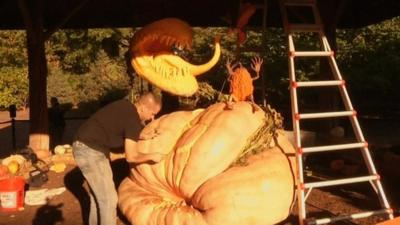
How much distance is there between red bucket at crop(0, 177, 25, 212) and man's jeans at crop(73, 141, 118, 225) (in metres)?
2.30

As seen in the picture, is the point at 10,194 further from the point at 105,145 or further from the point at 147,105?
the point at 147,105

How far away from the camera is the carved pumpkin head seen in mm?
5926

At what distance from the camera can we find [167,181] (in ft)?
17.8

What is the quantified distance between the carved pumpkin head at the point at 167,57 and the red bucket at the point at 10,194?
90.0 inches

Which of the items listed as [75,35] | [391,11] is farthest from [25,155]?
[75,35]

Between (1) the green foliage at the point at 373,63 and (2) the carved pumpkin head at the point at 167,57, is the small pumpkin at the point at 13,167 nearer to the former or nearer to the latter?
(2) the carved pumpkin head at the point at 167,57

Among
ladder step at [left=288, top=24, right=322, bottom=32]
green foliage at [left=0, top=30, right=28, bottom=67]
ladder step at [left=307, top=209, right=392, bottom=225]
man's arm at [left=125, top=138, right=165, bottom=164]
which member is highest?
green foliage at [left=0, top=30, right=28, bottom=67]

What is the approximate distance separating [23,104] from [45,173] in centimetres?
2134

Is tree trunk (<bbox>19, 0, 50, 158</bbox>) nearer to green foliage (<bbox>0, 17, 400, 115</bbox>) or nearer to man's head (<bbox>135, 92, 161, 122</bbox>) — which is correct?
green foliage (<bbox>0, 17, 400, 115</bbox>)

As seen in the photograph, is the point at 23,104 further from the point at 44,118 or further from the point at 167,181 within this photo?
the point at 167,181

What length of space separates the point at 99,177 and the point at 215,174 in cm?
117

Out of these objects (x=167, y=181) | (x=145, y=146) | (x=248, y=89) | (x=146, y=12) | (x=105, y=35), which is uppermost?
(x=105, y=35)

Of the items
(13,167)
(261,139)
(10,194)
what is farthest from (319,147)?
(13,167)

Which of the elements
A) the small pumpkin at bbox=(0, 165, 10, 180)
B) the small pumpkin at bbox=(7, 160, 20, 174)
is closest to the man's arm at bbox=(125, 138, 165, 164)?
the small pumpkin at bbox=(0, 165, 10, 180)
